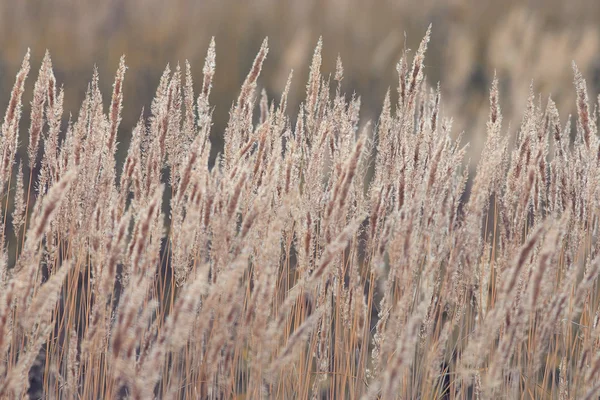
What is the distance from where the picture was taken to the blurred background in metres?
4.32

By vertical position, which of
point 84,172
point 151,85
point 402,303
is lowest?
point 402,303

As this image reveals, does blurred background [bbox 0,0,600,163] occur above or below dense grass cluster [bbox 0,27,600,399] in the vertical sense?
above

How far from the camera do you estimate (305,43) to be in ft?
13.1

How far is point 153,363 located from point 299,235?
31.7 inches

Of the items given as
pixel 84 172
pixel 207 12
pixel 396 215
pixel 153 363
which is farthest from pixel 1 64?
pixel 153 363

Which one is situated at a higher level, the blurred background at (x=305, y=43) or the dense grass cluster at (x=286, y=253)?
the blurred background at (x=305, y=43)

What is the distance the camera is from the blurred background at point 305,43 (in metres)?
4.32

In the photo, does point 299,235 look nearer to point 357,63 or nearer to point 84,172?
point 84,172

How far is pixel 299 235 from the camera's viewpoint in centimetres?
179

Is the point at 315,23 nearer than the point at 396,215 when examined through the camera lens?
No

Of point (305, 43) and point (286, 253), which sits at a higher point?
point (305, 43)

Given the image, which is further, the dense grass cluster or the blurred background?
the blurred background

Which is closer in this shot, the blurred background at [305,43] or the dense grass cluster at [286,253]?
the dense grass cluster at [286,253]

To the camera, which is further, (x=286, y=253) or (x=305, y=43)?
(x=305, y=43)
